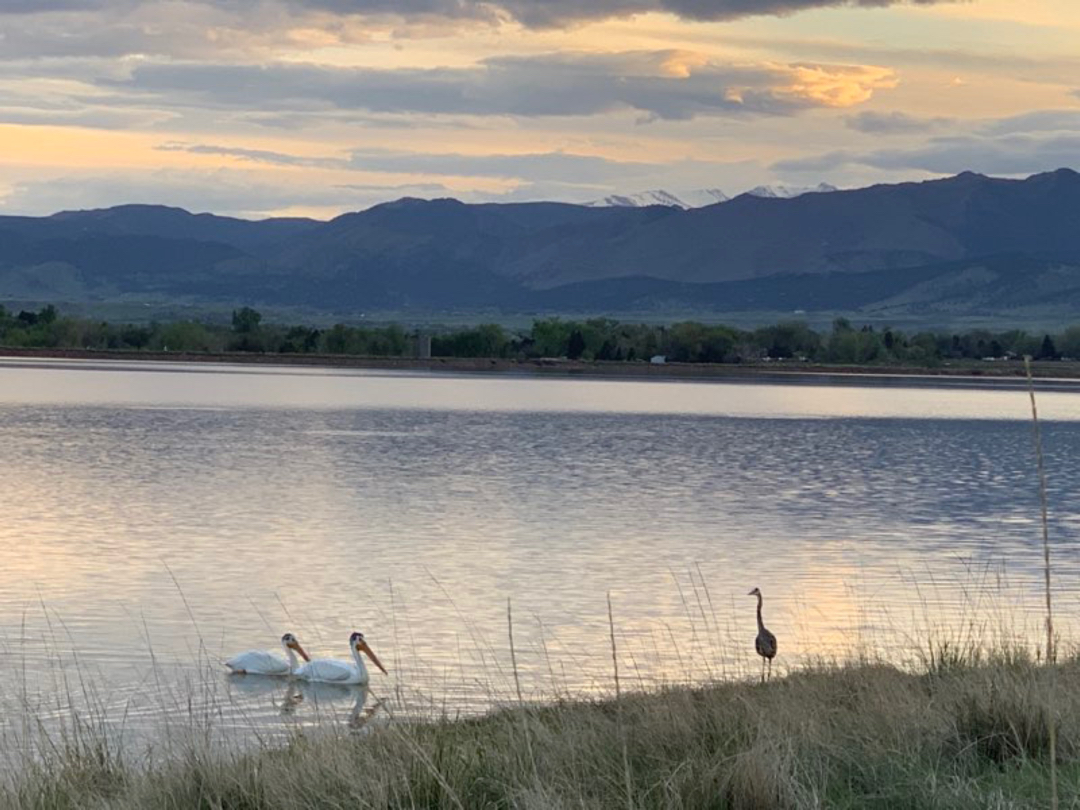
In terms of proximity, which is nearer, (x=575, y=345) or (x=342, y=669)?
(x=342, y=669)

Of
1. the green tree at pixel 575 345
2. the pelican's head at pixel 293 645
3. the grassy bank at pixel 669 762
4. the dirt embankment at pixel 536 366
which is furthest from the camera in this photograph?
the green tree at pixel 575 345

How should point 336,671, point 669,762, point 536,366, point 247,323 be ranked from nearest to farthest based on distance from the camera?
point 669,762 < point 336,671 < point 536,366 < point 247,323

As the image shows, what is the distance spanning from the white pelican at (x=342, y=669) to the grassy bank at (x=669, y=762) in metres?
4.01

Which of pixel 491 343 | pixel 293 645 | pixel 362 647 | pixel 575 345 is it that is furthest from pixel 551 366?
pixel 362 647

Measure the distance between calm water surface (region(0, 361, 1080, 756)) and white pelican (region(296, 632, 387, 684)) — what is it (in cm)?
17

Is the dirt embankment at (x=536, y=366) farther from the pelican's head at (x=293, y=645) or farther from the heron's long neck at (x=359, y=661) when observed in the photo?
the heron's long neck at (x=359, y=661)

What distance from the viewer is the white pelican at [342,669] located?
14.1 metres

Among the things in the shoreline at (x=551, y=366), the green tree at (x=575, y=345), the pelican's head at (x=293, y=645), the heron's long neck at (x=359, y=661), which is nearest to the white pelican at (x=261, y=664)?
the pelican's head at (x=293, y=645)

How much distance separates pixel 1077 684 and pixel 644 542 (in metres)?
13.6

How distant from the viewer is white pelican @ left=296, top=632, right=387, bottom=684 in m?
14.1

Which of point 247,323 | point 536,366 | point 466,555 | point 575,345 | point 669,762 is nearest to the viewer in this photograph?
point 669,762

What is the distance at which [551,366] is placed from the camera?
424ft

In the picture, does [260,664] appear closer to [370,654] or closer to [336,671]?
Result: [336,671]

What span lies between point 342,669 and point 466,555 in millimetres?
7868
